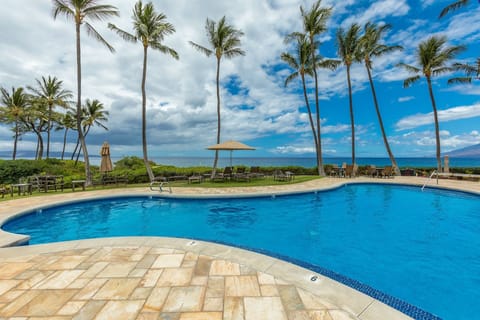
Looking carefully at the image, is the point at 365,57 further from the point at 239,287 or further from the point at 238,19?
the point at 239,287

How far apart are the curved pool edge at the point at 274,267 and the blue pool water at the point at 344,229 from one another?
742 mm

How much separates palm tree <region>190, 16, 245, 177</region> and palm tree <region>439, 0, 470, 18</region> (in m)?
10.9

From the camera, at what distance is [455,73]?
14188mm

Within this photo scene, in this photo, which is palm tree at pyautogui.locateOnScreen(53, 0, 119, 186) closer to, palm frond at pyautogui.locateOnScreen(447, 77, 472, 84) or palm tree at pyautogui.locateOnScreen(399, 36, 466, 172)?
palm tree at pyautogui.locateOnScreen(399, 36, 466, 172)

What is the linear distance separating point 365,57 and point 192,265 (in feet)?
61.9

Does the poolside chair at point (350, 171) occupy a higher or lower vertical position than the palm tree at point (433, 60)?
lower

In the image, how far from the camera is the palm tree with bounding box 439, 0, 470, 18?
9.72 m

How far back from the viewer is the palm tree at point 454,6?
31.9 ft

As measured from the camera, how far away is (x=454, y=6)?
9.93 m

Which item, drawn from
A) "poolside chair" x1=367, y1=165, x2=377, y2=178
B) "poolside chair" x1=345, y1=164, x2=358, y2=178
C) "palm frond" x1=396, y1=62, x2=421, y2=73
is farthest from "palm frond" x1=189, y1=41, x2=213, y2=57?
"poolside chair" x1=367, y1=165, x2=377, y2=178

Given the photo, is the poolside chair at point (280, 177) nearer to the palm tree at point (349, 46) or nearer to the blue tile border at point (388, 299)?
the palm tree at point (349, 46)

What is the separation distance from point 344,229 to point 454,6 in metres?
13.2

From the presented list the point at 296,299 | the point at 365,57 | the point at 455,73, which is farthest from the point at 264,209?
the point at 455,73

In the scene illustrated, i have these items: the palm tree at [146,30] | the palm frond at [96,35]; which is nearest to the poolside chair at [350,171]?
the palm tree at [146,30]
